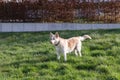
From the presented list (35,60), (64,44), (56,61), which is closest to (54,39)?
(64,44)

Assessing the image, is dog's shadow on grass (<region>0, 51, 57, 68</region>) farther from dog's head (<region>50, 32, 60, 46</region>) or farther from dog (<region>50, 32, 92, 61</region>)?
dog's head (<region>50, 32, 60, 46</region>)

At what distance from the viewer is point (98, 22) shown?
52.4ft

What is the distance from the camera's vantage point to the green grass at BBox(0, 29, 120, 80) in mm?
9359

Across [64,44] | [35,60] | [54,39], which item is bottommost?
[35,60]

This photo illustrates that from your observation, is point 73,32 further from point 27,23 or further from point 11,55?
point 11,55

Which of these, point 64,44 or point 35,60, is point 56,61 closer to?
point 64,44

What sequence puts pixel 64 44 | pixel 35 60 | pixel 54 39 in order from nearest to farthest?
1. pixel 54 39
2. pixel 64 44
3. pixel 35 60

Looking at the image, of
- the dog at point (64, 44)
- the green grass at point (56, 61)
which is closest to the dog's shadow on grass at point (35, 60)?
the green grass at point (56, 61)

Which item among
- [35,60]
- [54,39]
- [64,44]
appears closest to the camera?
[54,39]

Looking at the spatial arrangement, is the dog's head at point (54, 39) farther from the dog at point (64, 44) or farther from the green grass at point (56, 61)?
the green grass at point (56, 61)

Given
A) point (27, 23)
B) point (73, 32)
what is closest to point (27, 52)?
point (73, 32)

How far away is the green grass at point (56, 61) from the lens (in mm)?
9359

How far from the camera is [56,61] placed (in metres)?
10.3

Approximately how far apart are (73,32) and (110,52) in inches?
144
